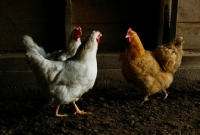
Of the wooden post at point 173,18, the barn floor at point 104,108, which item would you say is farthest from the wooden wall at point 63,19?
the barn floor at point 104,108

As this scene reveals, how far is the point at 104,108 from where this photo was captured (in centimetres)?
401

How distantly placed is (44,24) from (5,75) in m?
0.88

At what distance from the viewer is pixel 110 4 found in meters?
4.74

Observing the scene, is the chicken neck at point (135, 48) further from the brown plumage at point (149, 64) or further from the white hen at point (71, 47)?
the white hen at point (71, 47)

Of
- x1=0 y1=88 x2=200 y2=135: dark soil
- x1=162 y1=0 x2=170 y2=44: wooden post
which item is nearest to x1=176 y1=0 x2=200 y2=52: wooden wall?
x1=162 y1=0 x2=170 y2=44: wooden post

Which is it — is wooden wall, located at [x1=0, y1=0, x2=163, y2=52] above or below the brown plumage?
above

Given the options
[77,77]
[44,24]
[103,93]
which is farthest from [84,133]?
[44,24]

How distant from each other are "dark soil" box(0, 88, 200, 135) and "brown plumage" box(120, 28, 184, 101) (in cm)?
23

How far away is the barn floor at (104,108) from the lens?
11.3ft

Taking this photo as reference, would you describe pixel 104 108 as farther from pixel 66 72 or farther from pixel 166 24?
pixel 166 24

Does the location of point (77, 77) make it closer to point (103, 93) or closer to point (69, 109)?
point (69, 109)

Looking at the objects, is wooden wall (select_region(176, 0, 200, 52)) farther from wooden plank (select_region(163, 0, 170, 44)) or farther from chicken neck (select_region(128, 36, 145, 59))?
chicken neck (select_region(128, 36, 145, 59))

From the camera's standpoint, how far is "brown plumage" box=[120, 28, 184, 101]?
411 centimetres

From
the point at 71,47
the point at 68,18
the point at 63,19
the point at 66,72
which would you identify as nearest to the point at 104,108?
the point at 66,72
